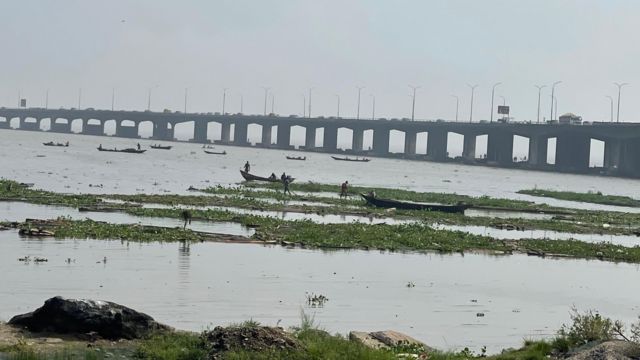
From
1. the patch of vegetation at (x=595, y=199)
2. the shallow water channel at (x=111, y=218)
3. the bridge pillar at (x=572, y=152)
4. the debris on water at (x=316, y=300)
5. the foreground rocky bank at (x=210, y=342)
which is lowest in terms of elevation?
the debris on water at (x=316, y=300)

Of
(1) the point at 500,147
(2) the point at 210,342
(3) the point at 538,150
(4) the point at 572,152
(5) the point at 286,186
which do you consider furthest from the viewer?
(1) the point at 500,147

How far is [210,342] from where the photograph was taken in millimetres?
14844

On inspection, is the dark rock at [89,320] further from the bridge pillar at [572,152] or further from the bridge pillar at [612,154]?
the bridge pillar at [572,152]

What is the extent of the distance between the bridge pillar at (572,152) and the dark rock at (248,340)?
15137 centimetres

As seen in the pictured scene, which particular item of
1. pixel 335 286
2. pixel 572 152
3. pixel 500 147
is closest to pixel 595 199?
pixel 335 286

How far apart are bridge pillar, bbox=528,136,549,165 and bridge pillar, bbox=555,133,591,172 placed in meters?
3.17

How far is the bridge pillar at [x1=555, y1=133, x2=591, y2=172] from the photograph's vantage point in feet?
533

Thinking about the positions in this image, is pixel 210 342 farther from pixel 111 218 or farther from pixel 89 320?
pixel 111 218

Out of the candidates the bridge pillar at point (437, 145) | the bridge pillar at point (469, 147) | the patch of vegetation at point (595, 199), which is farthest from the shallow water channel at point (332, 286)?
the bridge pillar at point (437, 145)

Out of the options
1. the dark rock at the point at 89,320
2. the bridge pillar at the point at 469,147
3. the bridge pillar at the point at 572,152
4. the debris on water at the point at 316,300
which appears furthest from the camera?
the bridge pillar at the point at 469,147

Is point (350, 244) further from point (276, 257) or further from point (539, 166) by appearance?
point (539, 166)

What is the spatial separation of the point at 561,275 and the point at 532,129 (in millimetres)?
132380

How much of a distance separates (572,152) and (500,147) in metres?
15.9

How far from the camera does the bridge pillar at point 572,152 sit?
162 meters
